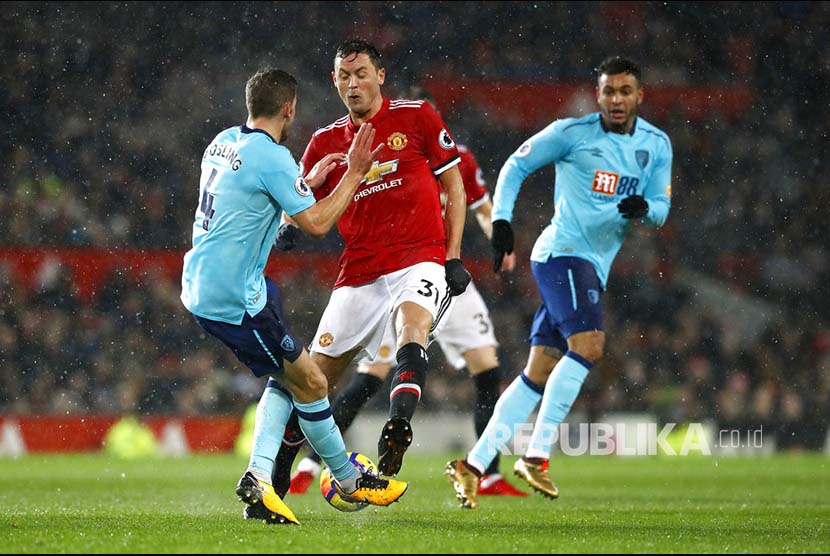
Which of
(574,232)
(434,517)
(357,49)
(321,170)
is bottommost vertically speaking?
(434,517)

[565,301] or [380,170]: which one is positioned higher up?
[380,170]

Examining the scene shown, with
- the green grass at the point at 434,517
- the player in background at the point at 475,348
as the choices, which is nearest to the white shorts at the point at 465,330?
the player in background at the point at 475,348

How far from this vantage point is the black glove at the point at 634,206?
673 centimetres

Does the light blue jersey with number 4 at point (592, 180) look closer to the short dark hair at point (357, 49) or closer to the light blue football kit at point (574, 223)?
the light blue football kit at point (574, 223)

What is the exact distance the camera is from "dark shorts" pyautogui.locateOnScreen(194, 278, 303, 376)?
5082 millimetres

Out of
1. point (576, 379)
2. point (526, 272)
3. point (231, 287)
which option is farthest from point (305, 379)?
point (526, 272)


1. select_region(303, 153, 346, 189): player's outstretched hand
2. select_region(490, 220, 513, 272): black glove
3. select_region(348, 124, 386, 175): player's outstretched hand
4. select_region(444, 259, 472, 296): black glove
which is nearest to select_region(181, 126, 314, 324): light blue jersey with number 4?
select_region(348, 124, 386, 175): player's outstretched hand

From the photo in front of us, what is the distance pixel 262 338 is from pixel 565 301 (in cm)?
226

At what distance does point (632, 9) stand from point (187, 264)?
16.6 metres

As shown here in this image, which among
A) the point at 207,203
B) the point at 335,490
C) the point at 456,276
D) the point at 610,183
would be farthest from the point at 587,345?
the point at 207,203

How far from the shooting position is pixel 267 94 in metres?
5.16

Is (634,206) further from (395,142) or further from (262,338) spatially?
(262,338)

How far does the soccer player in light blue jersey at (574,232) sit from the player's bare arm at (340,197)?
1.73 metres

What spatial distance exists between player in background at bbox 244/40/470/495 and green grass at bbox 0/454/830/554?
87 centimetres
